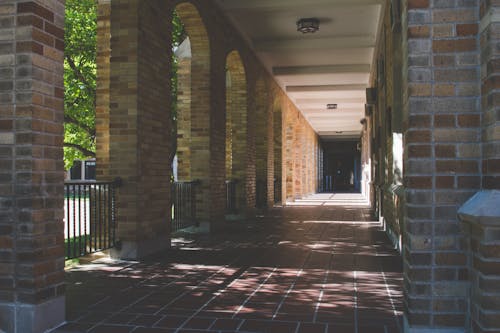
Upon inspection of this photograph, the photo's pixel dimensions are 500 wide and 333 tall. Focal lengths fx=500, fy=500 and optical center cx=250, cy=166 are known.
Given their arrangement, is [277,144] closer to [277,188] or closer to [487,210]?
[277,188]

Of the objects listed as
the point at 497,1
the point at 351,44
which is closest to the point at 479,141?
the point at 497,1

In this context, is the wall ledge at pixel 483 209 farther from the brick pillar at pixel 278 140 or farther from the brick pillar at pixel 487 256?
the brick pillar at pixel 278 140

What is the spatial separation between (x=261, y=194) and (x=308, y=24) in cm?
546

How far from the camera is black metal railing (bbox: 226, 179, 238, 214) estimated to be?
10.4 metres

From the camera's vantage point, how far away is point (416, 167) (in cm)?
262

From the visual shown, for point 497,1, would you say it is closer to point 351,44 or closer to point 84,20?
point 351,44

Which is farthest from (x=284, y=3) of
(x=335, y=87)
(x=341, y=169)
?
(x=341, y=169)

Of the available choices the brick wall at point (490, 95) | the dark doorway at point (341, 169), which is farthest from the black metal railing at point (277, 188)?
the dark doorway at point (341, 169)

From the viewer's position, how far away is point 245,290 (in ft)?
13.5

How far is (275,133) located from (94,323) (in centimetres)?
1299

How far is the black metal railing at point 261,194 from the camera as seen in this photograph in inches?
513

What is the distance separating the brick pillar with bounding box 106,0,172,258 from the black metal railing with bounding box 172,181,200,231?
1.38 m

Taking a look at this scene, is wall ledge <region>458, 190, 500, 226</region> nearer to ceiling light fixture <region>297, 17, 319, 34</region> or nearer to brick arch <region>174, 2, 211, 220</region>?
brick arch <region>174, 2, 211, 220</region>

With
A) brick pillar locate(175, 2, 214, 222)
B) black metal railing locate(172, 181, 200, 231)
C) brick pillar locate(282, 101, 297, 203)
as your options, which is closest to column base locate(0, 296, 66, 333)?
black metal railing locate(172, 181, 200, 231)
